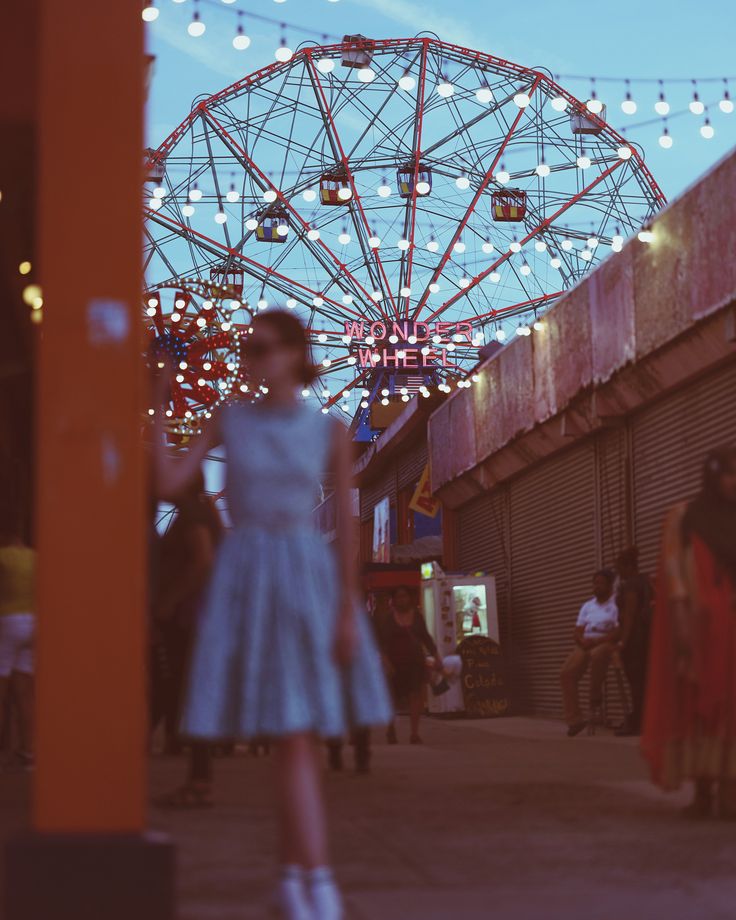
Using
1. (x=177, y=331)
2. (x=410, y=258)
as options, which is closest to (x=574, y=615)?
(x=177, y=331)

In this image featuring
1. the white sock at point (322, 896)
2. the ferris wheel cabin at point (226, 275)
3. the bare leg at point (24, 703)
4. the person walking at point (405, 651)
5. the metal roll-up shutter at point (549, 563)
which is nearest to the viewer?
the white sock at point (322, 896)

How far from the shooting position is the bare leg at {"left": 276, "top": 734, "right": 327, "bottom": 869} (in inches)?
162

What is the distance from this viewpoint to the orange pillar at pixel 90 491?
414 cm

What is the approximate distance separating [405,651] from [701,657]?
7658 mm

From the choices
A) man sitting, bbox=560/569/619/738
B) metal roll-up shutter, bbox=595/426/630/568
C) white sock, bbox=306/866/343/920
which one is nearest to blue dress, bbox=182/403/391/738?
white sock, bbox=306/866/343/920

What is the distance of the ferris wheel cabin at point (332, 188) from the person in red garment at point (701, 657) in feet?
105

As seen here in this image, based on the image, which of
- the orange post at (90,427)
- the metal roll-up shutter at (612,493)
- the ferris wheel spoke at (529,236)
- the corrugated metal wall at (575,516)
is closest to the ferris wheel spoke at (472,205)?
the ferris wheel spoke at (529,236)

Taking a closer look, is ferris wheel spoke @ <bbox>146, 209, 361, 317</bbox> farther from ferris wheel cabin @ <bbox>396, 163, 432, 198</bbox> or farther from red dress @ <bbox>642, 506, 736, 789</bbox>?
red dress @ <bbox>642, 506, 736, 789</bbox>

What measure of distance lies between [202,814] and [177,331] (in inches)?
246

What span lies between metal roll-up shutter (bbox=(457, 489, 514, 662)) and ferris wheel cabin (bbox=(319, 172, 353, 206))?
14284mm

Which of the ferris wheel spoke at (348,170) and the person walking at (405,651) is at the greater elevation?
the ferris wheel spoke at (348,170)

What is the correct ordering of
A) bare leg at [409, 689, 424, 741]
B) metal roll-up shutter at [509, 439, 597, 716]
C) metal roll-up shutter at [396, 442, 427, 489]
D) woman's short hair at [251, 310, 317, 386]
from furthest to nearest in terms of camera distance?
1. metal roll-up shutter at [396, 442, 427, 489]
2. metal roll-up shutter at [509, 439, 597, 716]
3. bare leg at [409, 689, 424, 741]
4. woman's short hair at [251, 310, 317, 386]

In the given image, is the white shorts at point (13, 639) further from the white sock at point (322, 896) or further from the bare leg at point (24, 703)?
the white sock at point (322, 896)

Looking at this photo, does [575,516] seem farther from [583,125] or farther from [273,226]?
[273,226]
